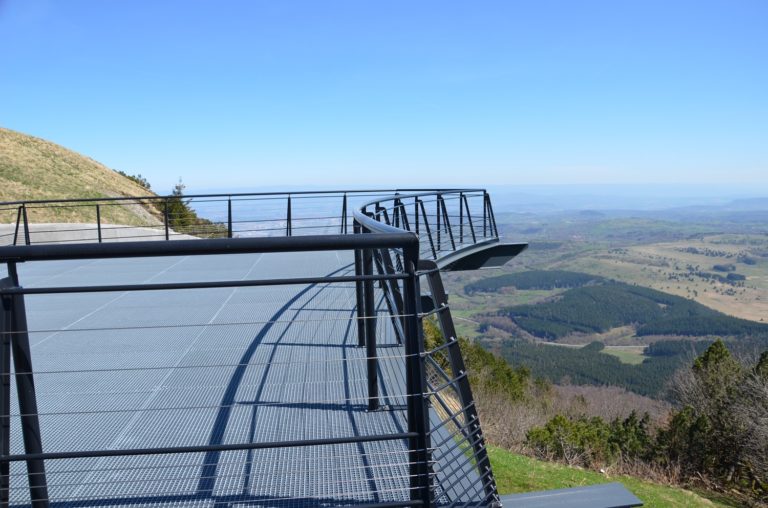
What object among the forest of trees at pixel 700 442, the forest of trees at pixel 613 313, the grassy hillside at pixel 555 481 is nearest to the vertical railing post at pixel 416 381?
the grassy hillside at pixel 555 481

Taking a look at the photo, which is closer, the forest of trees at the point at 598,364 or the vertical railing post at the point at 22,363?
the vertical railing post at the point at 22,363

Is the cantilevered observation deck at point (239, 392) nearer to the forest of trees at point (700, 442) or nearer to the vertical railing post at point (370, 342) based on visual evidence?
the vertical railing post at point (370, 342)

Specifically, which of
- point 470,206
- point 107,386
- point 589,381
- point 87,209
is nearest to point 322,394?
point 107,386

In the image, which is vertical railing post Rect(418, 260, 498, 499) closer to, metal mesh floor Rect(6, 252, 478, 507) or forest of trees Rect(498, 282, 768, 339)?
metal mesh floor Rect(6, 252, 478, 507)

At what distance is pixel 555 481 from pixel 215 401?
29.7 ft

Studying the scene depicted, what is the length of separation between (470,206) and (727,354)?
53.5 ft

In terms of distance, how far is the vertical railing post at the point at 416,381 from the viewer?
215 cm

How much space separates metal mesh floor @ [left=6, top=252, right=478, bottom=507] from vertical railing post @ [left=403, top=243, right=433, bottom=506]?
202 mm

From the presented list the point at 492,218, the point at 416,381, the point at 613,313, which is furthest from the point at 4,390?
the point at 613,313

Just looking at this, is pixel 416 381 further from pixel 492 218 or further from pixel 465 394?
pixel 492 218

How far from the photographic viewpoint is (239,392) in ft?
13.6

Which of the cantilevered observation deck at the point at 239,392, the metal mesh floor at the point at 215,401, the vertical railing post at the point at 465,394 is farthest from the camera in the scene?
the metal mesh floor at the point at 215,401

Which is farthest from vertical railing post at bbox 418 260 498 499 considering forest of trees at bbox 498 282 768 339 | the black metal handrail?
forest of trees at bbox 498 282 768 339

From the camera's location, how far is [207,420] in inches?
146
